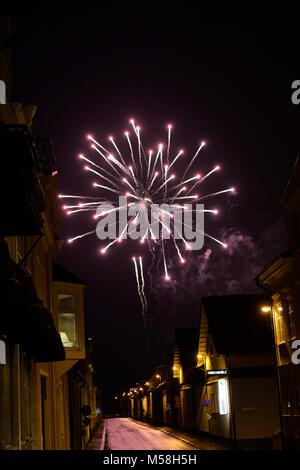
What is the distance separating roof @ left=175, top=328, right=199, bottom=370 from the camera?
190ft

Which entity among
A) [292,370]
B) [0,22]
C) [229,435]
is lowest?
[229,435]

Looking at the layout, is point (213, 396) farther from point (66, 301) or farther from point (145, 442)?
point (66, 301)

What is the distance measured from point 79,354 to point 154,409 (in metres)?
61.0

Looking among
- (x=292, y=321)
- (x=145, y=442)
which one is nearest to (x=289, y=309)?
(x=292, y=321)

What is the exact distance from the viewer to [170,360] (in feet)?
222

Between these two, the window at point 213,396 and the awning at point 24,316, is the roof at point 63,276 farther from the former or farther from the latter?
the window at point 213,396

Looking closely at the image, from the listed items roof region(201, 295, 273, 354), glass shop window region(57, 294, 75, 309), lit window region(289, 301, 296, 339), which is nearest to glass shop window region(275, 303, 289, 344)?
lit window region(289, 301, 296, 339)

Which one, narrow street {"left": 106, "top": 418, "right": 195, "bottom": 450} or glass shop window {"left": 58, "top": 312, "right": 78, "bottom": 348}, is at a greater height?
glass shop window {"left": 58, "top": 312, "right": 78, "bottom": 348}

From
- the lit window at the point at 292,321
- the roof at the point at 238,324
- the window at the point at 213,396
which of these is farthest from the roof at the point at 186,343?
the lit window at the point at 292,321

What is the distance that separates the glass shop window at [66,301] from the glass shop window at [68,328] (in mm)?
335

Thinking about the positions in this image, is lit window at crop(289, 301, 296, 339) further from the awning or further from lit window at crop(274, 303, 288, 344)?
the awning

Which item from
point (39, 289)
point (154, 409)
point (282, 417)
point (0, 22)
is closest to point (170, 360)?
point (154, 409)

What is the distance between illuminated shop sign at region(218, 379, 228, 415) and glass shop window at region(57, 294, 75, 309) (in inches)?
521

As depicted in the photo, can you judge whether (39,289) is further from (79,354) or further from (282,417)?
(282,417)
